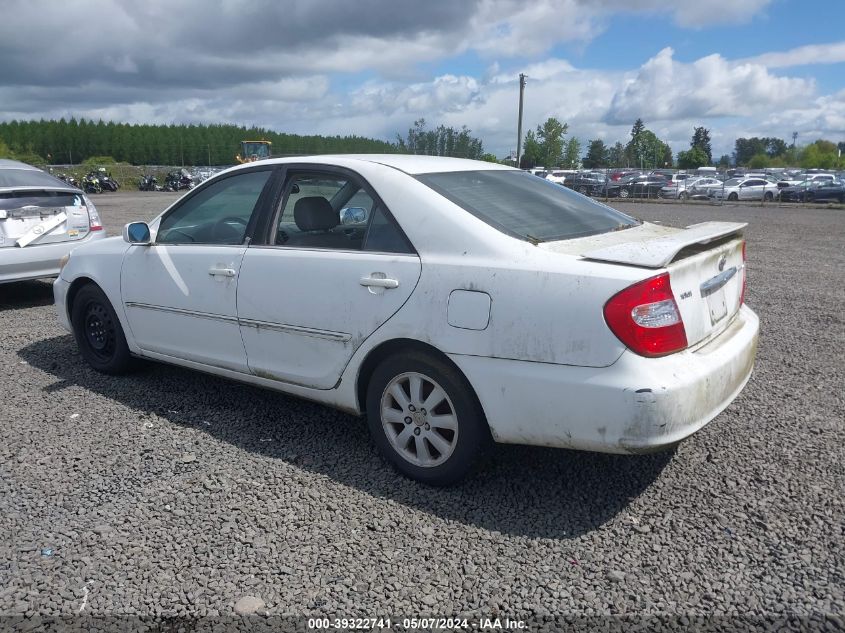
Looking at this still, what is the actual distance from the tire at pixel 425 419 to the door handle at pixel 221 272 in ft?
3.76

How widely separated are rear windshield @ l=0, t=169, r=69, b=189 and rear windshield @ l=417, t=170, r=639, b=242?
5.83 metres

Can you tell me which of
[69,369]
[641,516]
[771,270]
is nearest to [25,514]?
[69,369]

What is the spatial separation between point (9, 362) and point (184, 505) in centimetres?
319

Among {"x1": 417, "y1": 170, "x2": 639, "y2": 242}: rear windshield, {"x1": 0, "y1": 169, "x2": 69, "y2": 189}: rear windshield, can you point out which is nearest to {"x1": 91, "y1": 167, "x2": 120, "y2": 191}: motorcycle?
{"x1": 0, "y1": 169, "x2": 69, "y2": 189}: rear windshield

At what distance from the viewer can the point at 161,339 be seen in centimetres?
457

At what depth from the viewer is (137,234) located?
4.55 meters

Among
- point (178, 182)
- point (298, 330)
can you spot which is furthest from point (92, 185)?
point (298, 330)

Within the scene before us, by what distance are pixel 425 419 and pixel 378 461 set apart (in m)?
0.55

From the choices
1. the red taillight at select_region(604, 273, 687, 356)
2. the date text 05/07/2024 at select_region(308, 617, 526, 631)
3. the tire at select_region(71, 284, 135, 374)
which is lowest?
the date text 05/07/2024 at select_region(308, 617, 526, 631)

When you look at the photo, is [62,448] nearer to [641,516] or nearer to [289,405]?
[289,405]

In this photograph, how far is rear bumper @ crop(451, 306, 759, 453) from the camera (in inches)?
109

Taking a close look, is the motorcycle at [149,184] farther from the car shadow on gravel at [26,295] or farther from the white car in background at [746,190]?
the car shadow on gravel at [26,295]

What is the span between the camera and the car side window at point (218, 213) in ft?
13.8

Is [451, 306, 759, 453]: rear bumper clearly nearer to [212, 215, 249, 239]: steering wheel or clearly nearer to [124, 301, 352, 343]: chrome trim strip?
[124, 301, 352, 343]: chrome trim strip
